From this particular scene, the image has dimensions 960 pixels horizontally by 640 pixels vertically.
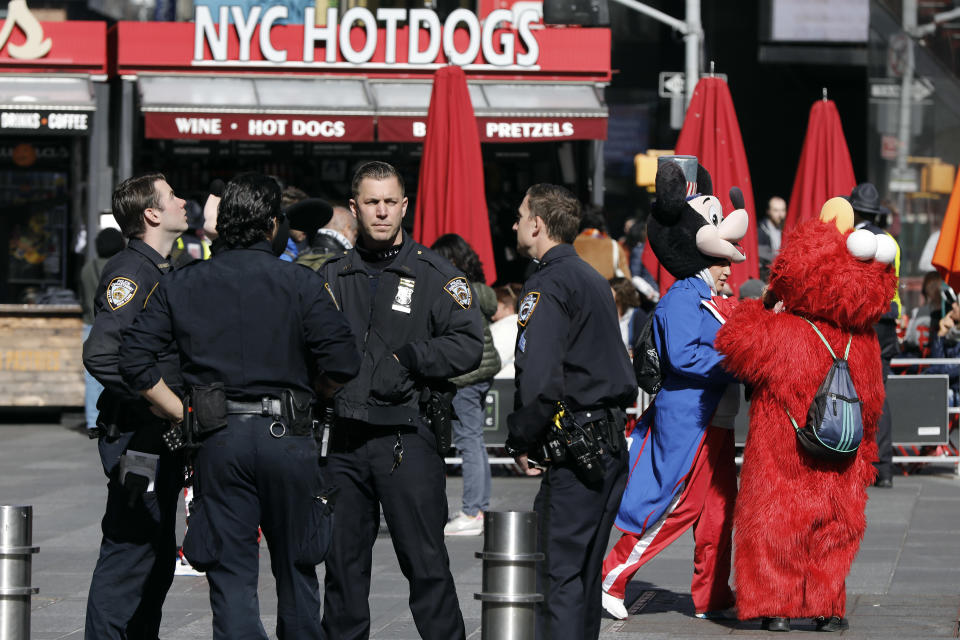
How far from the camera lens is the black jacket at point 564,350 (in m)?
5.80

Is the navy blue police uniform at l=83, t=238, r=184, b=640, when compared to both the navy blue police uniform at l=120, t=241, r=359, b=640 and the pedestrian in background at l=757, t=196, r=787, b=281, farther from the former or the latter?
the pedestrian in background at l=757, t=196, r=787, b=281

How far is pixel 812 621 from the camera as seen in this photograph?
7387 mm

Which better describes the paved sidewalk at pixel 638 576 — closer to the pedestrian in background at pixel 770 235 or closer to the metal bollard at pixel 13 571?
the metal bollard at pixel 13 571

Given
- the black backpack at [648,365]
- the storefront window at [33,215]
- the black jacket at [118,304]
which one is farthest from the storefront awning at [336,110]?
the black jacket at [118,304]

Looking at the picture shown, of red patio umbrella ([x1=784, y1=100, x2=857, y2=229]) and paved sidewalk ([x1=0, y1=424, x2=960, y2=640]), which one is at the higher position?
red patio umbrella ([x1=784, y1=100, x2=857, y2=229])

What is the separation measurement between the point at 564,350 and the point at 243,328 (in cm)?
124

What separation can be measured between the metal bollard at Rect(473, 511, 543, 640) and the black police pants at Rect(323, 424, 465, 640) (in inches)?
28.6

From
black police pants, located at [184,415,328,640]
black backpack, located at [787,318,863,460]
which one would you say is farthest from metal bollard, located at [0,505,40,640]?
black backpack, located at [787,318,863,460]

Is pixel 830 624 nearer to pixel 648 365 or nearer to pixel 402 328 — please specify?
pixel 648 365

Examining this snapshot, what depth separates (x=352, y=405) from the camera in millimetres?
5789

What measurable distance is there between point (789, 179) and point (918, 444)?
13.6m

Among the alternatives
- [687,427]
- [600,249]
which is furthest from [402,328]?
[600,249]

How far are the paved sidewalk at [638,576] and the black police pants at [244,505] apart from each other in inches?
69.7

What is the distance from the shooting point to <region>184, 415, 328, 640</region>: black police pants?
5320mm
